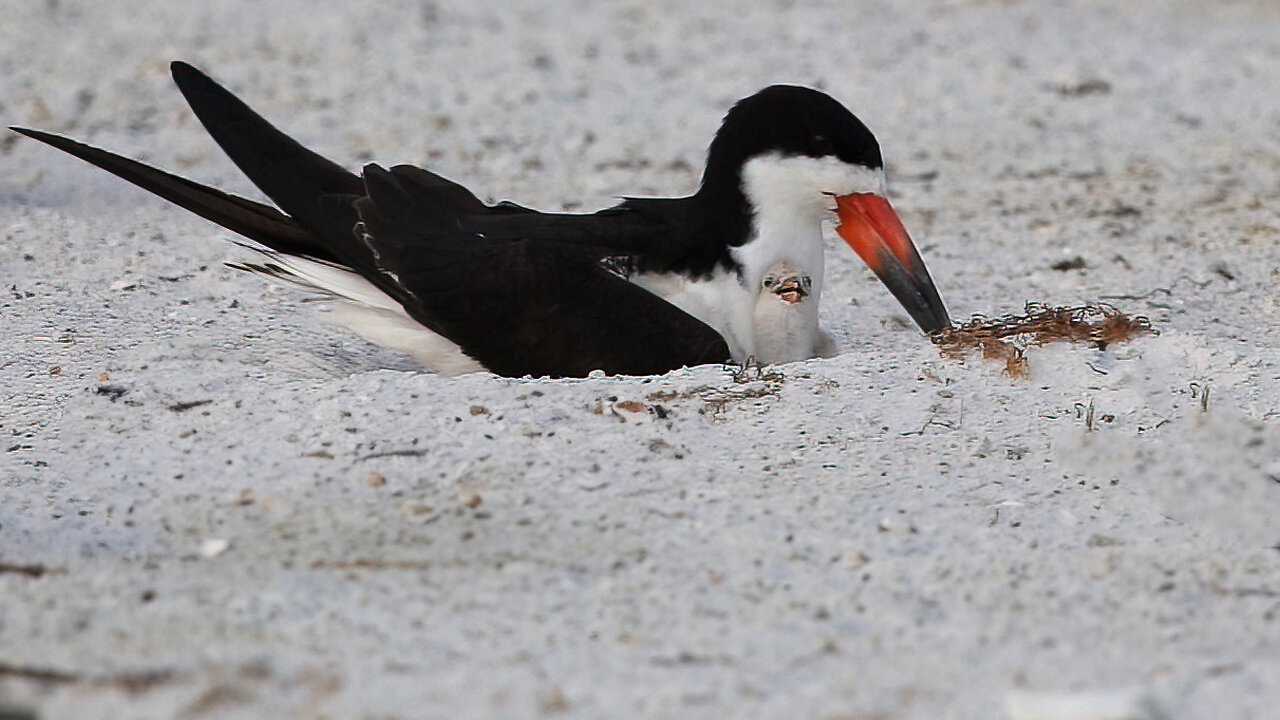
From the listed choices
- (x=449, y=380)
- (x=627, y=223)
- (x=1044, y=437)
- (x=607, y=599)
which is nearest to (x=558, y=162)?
(x=627, y=223)

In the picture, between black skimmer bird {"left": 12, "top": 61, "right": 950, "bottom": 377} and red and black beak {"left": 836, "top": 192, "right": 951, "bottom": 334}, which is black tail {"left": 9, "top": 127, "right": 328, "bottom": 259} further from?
red and black beak {"left": 836, "top": 192, "right": 951, "bottom": 334}

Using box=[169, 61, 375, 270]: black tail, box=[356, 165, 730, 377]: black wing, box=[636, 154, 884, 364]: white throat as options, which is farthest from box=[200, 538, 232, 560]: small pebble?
box=[636, 154, 884, 364]: white throat

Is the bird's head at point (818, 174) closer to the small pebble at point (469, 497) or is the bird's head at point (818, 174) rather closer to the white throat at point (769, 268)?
the white throat at point (769, 268)

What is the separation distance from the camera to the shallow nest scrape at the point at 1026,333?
150 inches

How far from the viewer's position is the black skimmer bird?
3.84 metres

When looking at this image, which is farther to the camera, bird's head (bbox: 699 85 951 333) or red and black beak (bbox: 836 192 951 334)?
red and black beak (bbox: 836 192 951 334)

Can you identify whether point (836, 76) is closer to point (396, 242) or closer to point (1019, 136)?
point (1019, 136)

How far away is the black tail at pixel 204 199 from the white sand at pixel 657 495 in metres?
0.31

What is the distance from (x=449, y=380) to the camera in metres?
3.59

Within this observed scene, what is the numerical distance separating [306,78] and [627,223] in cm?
376

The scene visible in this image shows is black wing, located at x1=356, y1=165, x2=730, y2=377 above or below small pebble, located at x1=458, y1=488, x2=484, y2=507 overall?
above

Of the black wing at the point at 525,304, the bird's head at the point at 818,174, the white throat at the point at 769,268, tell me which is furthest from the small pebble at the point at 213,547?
the bird's head at the point at 818,174

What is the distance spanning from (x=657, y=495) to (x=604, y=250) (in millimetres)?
1004

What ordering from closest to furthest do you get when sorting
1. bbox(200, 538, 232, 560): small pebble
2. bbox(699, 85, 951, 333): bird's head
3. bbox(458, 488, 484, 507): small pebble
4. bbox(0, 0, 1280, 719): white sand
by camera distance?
bbox(0, 0, 1280, 719): white sand → bbox(200, 538, 232, 560): small pebble → bbox(458, 488, 484, 507): small pebble → bbox(699, 85, 951, 333): bird's head
